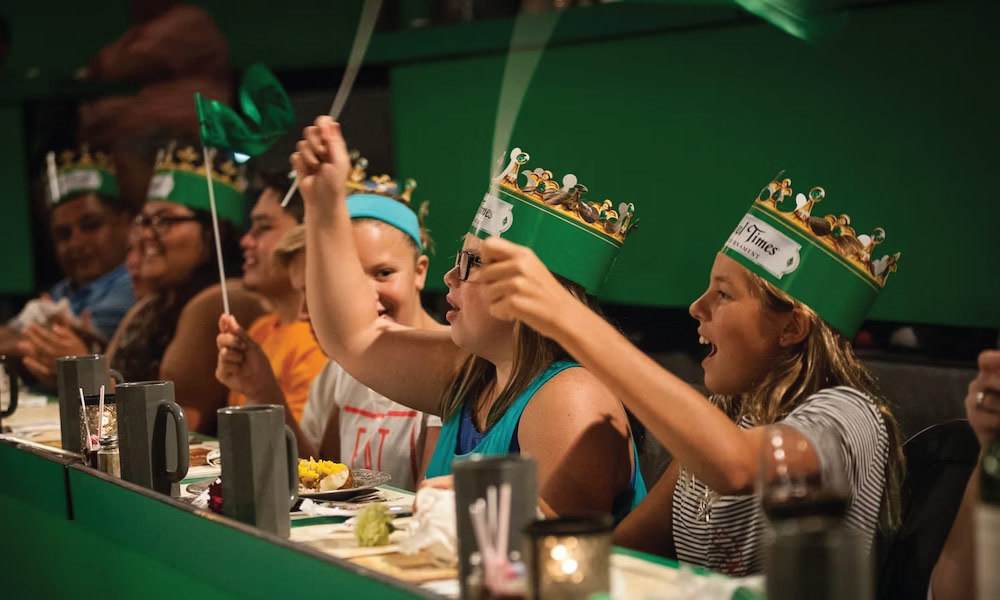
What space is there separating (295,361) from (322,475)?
1622 millimetres

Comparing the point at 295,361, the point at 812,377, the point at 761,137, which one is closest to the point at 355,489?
the point at 812,377

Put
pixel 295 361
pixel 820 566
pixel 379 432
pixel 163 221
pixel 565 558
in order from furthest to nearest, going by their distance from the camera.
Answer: pixel 163 221 → pixel 295 361 → pixel 379 432 → pixel 565 558 → pixel 820 566

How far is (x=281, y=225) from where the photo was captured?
4039 mm

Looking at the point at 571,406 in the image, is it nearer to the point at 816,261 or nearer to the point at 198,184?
the point at 816,261

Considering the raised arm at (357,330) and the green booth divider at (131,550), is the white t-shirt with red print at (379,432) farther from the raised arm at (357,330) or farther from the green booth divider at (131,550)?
the green booth divider at (131,550)

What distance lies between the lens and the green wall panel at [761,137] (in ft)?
8.02

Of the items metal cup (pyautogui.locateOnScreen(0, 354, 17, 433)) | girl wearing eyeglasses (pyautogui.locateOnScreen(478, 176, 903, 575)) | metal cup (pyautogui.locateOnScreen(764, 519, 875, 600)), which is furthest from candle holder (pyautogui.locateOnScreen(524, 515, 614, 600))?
metal cup (pyautogui.locateOnScreen(0, 354, 17, 433))

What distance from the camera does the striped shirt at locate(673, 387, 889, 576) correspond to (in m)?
1.66

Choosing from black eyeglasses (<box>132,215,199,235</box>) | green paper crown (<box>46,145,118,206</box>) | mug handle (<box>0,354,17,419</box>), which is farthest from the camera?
green paper crown (<box>46,145,118,206</box>)

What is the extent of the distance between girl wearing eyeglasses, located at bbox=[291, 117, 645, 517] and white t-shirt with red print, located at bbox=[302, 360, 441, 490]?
0.22 metres

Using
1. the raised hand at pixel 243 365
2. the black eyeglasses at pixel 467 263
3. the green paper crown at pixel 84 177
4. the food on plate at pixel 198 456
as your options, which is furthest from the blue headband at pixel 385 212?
the green paper crown at pixel 84 177

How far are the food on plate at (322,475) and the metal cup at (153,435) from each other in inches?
7.9

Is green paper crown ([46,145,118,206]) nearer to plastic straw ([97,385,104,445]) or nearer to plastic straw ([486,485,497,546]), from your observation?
plastic straw ([97,385,104,445])

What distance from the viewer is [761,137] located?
2.85 m
